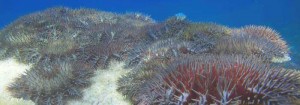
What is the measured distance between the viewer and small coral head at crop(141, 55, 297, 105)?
528cm

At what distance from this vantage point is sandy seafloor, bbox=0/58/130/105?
7703 millimetres

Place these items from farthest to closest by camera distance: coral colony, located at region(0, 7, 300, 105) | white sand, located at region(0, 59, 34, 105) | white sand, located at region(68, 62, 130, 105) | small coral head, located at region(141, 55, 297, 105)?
white sand, located at region(0, 59, 34, 105) < white sand, located at region(68, 62, 130, 105) < coral colony, located at region(0, 7, 300, 105) < small coral head, located at region(141, 55, 297, 105)

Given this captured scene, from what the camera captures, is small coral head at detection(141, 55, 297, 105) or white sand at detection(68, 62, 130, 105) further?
white sand at detection(68, 62, 130, 105)

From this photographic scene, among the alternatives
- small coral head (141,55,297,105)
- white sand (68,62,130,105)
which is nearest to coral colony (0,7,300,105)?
small coral head (141,55,297,105)

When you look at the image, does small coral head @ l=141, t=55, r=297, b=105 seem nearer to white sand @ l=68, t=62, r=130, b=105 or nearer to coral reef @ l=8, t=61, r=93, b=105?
white sand @ l=68, t=62, r=130, b=105

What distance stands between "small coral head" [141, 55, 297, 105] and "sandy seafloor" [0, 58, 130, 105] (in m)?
1.87

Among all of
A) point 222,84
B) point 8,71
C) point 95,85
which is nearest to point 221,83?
point 222,84

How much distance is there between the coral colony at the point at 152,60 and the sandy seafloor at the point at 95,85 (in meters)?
0.13

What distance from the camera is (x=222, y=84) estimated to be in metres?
5.44

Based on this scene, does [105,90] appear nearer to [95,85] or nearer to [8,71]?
[95,85]

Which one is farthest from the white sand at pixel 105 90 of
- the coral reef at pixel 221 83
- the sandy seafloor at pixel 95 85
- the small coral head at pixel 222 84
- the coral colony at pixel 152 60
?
the small coral head at pixel 222 84

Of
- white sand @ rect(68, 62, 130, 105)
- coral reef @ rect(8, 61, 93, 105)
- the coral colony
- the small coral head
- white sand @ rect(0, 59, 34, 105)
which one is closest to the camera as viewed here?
the small coral head

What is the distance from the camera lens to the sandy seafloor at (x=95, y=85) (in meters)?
7.70

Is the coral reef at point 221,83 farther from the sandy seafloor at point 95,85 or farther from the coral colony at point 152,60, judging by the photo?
the sandy seafloor at point 95,85
